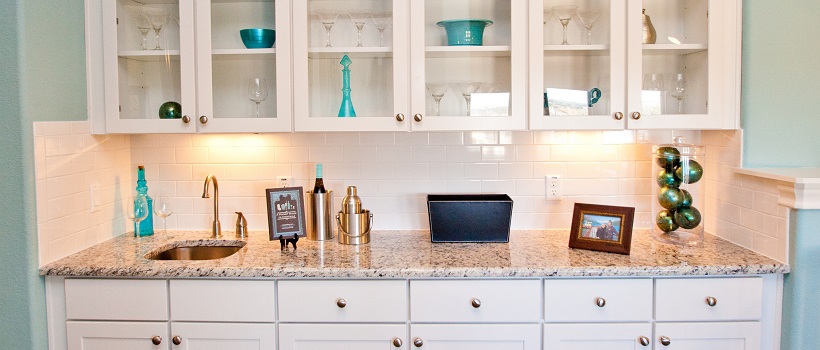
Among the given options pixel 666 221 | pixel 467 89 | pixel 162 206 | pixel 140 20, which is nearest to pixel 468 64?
pixel 467 89

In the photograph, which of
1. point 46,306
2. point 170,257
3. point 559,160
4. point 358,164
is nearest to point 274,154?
point 358,164

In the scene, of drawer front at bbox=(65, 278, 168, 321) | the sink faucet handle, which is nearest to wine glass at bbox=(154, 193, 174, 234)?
the sink faucet handle

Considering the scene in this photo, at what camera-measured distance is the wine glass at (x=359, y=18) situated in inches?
101

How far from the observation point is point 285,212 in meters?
→ 2.52

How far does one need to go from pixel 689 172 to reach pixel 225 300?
5.94ft

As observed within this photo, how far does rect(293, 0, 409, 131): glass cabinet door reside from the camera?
249 cm

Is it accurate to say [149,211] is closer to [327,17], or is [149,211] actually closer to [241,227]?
[241,227]

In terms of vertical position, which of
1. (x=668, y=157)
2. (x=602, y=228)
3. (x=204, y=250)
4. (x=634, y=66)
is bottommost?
(x=204, y=250)

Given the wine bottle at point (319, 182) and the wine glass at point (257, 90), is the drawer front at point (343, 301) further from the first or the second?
the wine glass at point (257, 90)

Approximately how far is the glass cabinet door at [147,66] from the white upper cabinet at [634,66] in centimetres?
136

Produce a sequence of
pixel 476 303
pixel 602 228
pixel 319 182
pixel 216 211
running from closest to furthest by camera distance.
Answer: pixel 476 303, pixel 602 228, pixel 319 182, pixel 216 211

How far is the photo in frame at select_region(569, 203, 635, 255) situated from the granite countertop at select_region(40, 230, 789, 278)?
4cm

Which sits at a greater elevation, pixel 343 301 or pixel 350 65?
pixel 350 65

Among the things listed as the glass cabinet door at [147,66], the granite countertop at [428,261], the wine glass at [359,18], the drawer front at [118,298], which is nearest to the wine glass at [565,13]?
the wine glass at [359,18]
